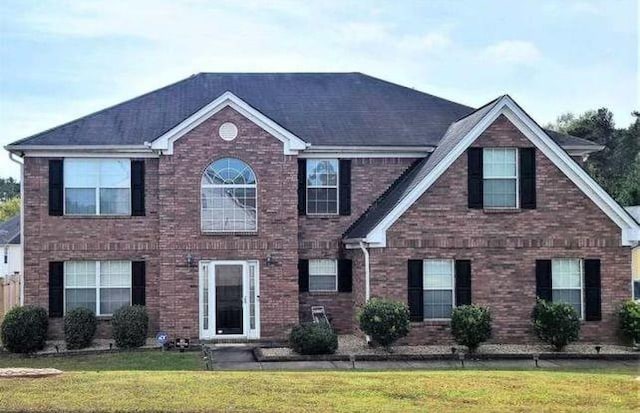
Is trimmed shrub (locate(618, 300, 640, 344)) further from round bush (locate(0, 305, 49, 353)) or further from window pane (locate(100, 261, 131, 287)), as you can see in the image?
round bush (locate(0, 305, 49, 353))

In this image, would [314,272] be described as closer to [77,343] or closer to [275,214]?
[275,214]

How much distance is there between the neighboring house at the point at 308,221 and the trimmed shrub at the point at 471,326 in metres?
0.73

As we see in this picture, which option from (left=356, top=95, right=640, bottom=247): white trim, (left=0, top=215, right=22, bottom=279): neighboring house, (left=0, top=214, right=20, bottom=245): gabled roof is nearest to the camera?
(left=356, top=95, right=640, bottom=247): white trim

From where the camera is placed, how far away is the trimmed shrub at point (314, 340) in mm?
17125

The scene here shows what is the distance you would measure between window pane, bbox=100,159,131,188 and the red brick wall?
7.56 meters

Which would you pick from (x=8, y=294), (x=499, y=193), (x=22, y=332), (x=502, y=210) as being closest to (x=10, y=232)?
(x=8, y=294)

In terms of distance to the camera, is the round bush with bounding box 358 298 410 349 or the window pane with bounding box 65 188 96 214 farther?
the window pane with bounding box 65 188 96 214

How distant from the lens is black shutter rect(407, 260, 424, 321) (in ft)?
62.2

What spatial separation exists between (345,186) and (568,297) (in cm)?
692

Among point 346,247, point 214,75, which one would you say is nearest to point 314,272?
point 346,247

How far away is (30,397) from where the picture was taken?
10.5 meters

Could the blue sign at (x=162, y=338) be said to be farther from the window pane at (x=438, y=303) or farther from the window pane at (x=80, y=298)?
the window pane at (x=438, y=303)

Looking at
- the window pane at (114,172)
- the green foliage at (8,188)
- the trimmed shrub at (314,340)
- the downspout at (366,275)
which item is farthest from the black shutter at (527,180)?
the green foliage at (8,188)

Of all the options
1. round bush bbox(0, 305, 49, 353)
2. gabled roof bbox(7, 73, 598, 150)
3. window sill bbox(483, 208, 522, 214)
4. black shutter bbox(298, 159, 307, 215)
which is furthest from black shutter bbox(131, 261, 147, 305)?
window sill bbox(483, 208, 522, 214)
